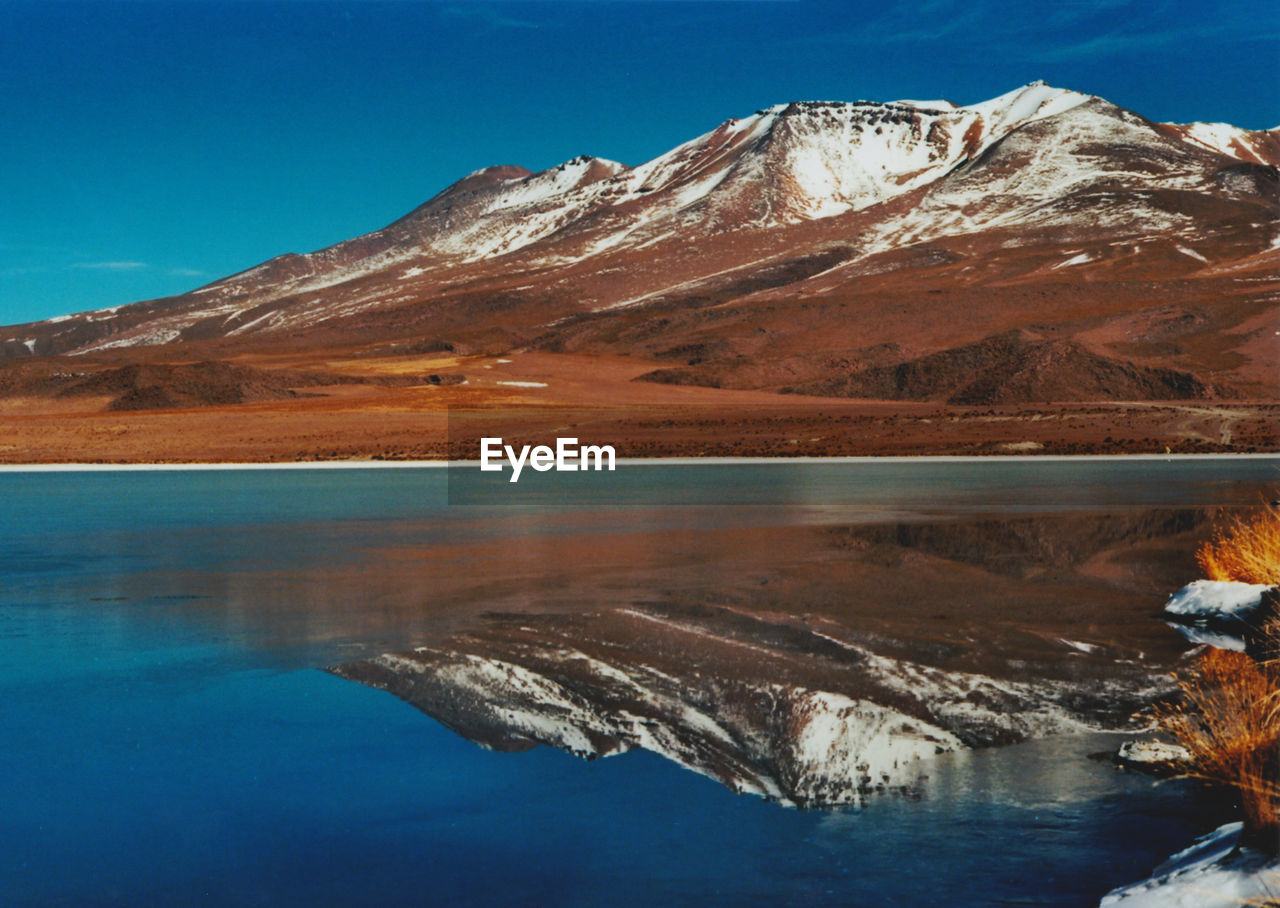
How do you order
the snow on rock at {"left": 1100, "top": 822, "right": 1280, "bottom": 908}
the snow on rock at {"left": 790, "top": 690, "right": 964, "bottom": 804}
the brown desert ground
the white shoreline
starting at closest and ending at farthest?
the snow on rock at {"left": 1100, "top": 822, "right": 1280, "bottom": 908} → the snow on rock at {"left": 790, "top": 690, "right": 964, "bottom": 804} → the white shoreline → the brown desert ground

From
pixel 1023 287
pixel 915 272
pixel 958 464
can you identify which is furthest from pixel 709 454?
pixel 915 272

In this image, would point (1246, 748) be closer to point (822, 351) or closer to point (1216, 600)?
point (1216, 600)

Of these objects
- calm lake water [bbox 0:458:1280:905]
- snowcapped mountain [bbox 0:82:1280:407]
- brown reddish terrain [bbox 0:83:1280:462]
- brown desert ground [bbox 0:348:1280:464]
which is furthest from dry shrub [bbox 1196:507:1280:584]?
snowcapped mountain [bbox 0:82:1280:407]

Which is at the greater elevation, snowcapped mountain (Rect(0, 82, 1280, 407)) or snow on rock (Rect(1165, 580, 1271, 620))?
snowcapped mountain (Rect(0, 82, 1280, 407))

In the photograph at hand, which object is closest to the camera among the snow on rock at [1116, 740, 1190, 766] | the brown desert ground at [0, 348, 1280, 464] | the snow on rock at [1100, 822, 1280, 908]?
the snow on rock at [1100, 822, 1280, 908]

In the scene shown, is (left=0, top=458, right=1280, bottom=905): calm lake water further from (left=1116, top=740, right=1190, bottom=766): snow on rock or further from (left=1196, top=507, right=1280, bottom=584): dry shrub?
(left=1196, top=507, right=1280, bottom=584): dry shrub

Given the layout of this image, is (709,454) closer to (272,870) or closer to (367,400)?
(367,400)

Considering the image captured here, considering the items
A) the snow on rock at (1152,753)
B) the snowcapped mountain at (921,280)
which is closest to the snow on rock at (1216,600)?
the snow on rock at (1152,753)
